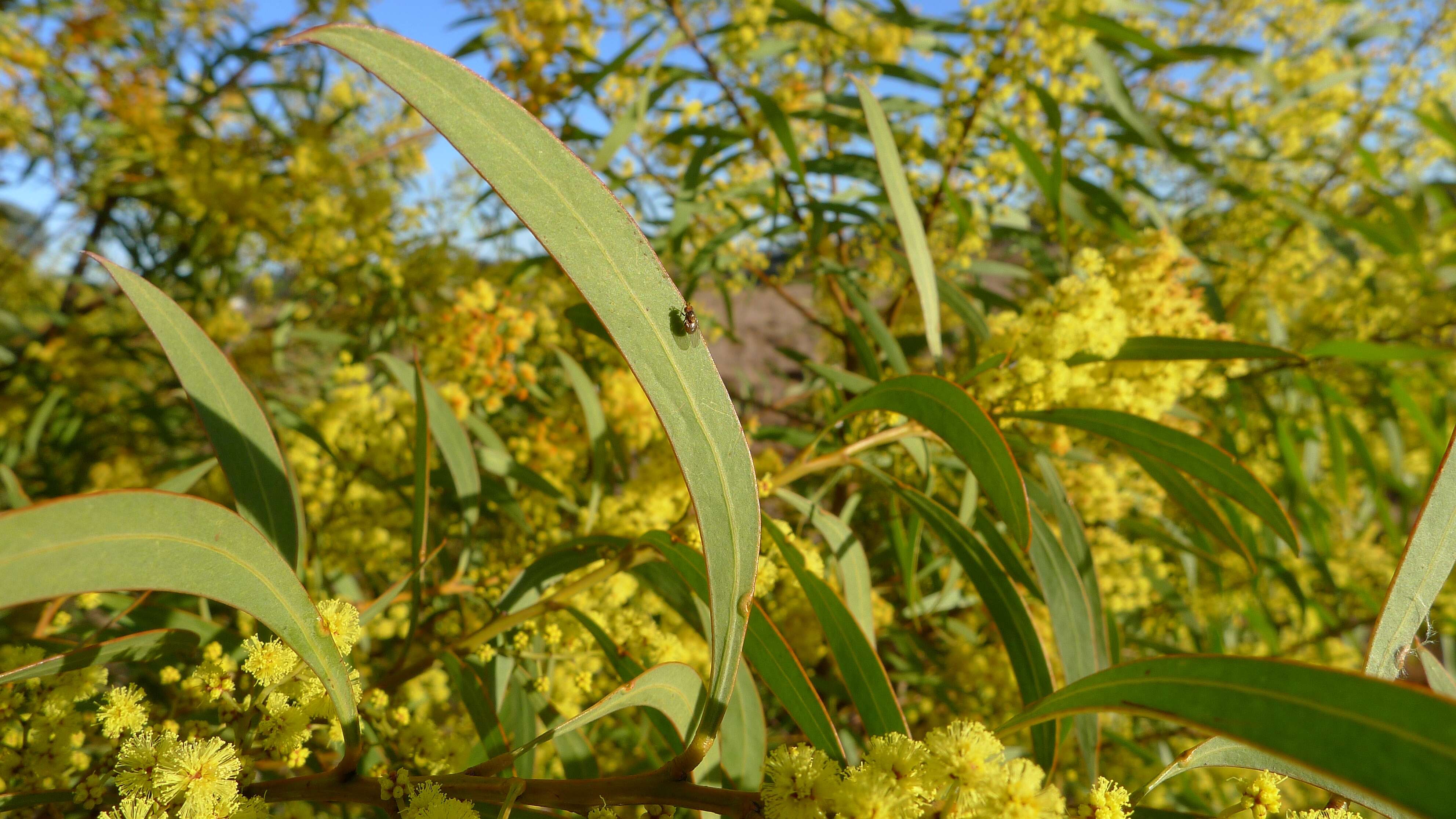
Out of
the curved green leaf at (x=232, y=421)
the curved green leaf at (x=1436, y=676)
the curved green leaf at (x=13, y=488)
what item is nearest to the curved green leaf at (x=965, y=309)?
the curved green leaf at (x=1436, y=676)

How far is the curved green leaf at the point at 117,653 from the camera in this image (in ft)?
1.92

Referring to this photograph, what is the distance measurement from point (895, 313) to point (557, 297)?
3.53 feet

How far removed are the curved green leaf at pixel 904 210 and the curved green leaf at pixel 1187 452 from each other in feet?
0.68

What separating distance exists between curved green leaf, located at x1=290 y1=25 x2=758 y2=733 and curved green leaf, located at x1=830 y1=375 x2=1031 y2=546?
319mm

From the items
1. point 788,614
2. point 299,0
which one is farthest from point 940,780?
point 299,0

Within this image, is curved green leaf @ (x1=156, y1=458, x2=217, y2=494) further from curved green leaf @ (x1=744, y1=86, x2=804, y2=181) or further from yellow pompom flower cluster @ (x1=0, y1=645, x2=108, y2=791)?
curved green leaf @ (x1=744, y1=86, x2=804, y2=181)

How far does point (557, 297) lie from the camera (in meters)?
2.27

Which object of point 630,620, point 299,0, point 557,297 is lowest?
point 630,620

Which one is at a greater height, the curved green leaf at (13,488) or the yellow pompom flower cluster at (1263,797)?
the curved green leaf at (13,488)

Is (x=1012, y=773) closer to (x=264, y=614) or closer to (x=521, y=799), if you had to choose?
(x=521, y=799)

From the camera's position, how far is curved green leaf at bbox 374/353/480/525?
112 cm

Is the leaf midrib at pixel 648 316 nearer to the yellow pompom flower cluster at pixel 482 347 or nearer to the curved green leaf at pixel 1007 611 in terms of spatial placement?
the curved green leaf at pixel 1007 611

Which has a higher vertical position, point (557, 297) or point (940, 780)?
point (557, 297)

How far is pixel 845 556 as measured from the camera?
110 cm
